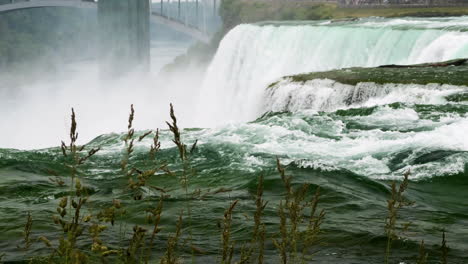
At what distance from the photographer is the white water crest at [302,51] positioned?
24.5 meters

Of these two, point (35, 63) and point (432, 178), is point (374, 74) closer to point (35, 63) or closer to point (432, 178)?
point (432, 178)

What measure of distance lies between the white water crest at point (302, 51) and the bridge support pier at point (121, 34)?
33510mm

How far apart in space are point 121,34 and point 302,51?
40.1m

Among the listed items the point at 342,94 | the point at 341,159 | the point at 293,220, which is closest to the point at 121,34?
the point at 342,94

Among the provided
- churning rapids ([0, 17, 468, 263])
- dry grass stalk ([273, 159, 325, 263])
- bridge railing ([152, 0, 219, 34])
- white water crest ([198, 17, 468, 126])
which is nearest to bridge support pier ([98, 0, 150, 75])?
bridge railing ([152, 0, 219, 34])

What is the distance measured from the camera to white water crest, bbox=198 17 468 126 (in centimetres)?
2447

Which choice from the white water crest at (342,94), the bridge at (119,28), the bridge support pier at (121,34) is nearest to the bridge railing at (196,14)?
the bridge at (119,28)

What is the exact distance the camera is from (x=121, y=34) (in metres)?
68.5

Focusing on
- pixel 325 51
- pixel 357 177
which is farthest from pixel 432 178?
pixel 325 51

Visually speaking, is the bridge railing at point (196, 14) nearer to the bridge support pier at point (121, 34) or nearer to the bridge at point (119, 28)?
the bridge at point (119, 28)

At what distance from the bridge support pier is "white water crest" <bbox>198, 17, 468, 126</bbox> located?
3351cm

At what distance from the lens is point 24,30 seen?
9062cm

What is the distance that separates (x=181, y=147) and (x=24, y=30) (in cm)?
9237

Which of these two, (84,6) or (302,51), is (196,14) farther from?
(302,51)
